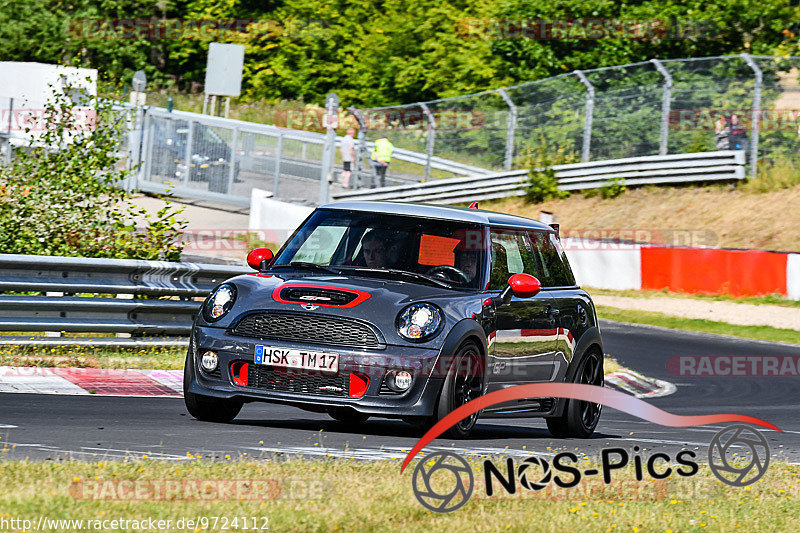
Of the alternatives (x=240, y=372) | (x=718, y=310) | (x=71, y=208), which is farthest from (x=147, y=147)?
(x=240, y=372)

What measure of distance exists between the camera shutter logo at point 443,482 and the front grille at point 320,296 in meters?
1.52

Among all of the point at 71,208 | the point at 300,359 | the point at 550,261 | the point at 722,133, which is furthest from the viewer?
the point at 722,133

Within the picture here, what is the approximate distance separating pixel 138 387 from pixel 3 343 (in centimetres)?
131

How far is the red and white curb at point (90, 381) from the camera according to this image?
34.6ft

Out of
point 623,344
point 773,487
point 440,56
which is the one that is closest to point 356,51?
point 440,56

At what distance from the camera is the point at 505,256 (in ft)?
31.4

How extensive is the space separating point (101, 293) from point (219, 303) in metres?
4.13

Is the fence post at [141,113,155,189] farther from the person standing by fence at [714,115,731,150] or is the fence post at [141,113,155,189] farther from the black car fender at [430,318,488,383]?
the black car fender at [430,318,488,383]

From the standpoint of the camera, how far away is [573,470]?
7.25 metres

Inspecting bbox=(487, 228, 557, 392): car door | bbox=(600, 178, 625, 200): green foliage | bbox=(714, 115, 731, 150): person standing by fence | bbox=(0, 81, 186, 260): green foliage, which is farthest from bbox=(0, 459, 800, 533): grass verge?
bbox=(600, 178, 625, 200): green foliage

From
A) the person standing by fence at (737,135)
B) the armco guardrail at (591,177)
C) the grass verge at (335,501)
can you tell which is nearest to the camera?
the grass verge at (335,501)

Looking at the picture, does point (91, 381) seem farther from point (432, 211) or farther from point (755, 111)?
point (755, 111)

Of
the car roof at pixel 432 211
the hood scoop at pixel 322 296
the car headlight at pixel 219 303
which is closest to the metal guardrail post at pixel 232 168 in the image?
the car roof at pixel 432 211

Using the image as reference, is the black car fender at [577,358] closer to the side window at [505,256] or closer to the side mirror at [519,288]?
the side window at [505,256]
